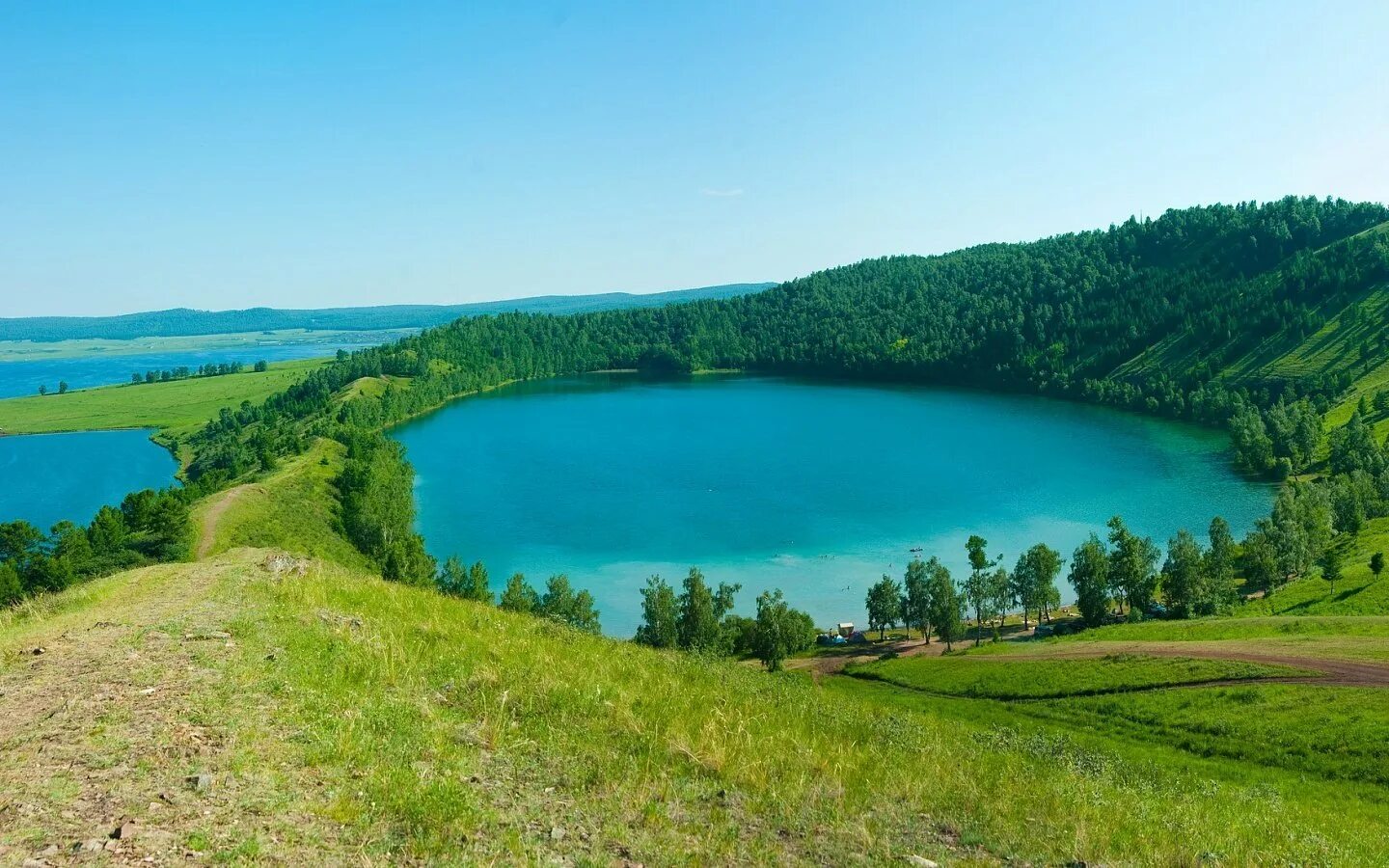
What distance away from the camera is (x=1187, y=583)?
209ft

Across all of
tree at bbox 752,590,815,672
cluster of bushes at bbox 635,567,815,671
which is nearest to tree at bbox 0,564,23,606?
cluster of bushes at bbox 635,567,815,671

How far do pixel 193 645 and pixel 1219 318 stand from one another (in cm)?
22781

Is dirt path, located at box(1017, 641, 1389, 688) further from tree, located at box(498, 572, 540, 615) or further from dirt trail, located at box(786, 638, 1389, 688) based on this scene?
tree, located at box(498, 572, 540, 615)

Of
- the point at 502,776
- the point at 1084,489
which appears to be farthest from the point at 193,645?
the point at 1084,489

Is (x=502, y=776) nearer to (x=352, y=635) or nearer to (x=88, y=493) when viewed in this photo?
(x=352, y=635)

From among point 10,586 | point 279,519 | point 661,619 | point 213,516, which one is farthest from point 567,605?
point 279,519

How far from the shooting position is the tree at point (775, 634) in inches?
2328

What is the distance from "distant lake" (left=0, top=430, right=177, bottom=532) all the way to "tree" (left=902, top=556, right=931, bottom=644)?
11445 cm

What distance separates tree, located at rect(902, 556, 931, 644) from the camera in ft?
224

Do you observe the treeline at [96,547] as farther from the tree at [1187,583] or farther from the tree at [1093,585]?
the tree at [1187,583]

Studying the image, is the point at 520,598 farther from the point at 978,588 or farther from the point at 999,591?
the point at 999,591

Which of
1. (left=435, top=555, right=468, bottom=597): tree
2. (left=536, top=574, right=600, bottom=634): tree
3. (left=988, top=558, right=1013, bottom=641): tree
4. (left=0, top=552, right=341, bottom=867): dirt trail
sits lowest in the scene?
(left=988, top=558, right=1013, bottom=641): tree

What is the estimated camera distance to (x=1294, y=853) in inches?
518

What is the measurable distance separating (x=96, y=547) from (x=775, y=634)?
55.9m
